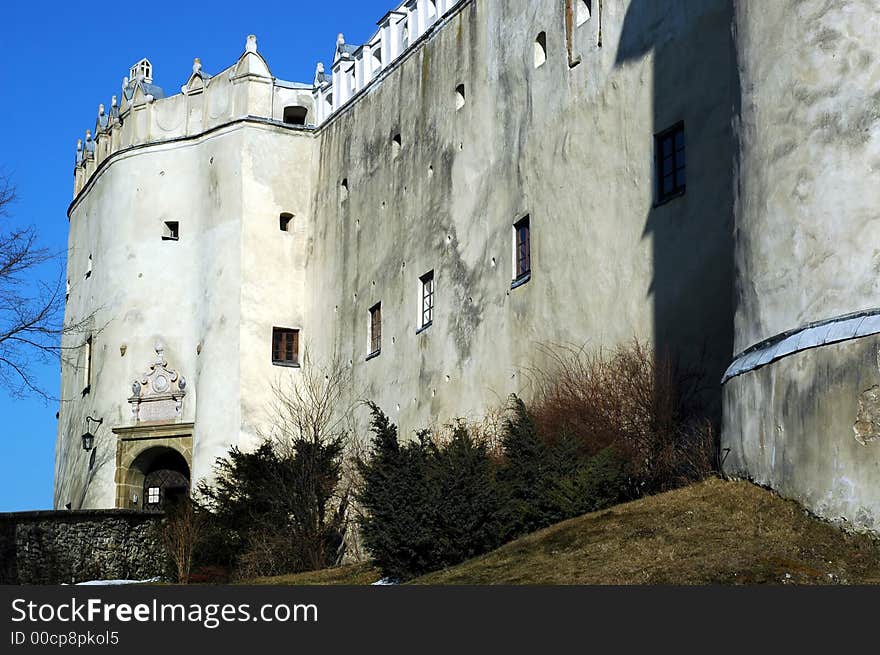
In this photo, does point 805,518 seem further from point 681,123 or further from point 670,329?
point 681,123

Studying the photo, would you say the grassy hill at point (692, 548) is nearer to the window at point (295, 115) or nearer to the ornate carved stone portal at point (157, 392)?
the ornate carved stone portal at point (157, 392)

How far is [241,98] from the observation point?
113 ft

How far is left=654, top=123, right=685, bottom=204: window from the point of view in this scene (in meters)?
20.8

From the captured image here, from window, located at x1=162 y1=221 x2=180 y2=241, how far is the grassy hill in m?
19.1

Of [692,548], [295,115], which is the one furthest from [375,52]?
[692,548]

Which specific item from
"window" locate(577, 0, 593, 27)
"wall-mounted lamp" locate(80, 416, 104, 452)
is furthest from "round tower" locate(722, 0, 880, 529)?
"wall-mounted lamp" locate(80, 416, 104, 452)

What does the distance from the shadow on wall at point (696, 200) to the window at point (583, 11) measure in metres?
2.16

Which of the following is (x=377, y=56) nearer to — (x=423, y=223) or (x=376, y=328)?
(x=423, y=223)

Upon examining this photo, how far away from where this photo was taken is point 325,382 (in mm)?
32219

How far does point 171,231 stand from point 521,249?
12.5 meters

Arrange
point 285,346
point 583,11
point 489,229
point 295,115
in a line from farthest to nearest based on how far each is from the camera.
Result: point 295,115 → point 285,346 → point 489,229 → point 583,11

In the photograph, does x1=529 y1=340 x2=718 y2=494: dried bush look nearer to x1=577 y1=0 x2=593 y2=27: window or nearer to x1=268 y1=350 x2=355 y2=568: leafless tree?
x1=577 y1=0 x2=593 y2=27: window

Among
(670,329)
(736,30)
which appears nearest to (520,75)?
(670,329)

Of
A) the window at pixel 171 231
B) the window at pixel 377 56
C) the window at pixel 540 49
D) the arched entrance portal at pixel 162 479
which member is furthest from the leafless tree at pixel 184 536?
the window at pixel 377 56
